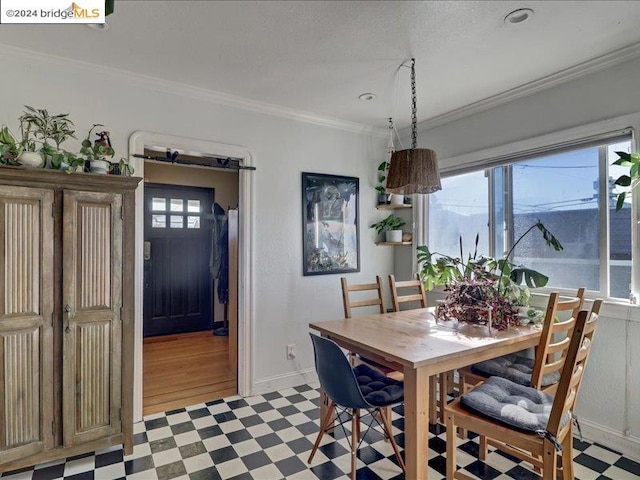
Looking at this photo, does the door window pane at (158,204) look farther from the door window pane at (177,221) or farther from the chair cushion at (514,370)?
the chair cushion at (514,370)

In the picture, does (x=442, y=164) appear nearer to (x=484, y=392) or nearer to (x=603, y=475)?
(x=484, y=392)

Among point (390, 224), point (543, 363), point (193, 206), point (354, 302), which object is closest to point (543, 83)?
point (390, 224)

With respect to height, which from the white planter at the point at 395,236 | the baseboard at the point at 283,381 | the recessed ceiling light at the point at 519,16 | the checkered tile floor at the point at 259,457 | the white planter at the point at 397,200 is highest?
the recessed ceiling light at the point at 519,16

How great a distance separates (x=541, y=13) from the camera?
1.92 metres

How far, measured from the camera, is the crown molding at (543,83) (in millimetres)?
2309

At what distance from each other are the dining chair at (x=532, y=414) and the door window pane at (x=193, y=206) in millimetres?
4407

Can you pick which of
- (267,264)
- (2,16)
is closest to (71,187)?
(2,16)

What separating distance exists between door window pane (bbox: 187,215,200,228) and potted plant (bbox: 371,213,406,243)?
271cm

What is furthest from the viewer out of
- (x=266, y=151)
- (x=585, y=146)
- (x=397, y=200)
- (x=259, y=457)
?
(x=397, y=200)

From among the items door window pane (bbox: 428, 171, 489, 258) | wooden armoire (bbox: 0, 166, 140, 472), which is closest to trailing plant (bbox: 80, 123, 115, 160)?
wooden armoire (bbox: 0, 166, 140, 472)

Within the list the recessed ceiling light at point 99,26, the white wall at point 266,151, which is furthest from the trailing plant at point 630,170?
the recessed ceiling light at point 99,26

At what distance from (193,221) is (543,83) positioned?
14.4ft

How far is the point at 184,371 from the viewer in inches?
146

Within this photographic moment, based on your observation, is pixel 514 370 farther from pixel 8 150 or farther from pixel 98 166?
pixel 8 150
